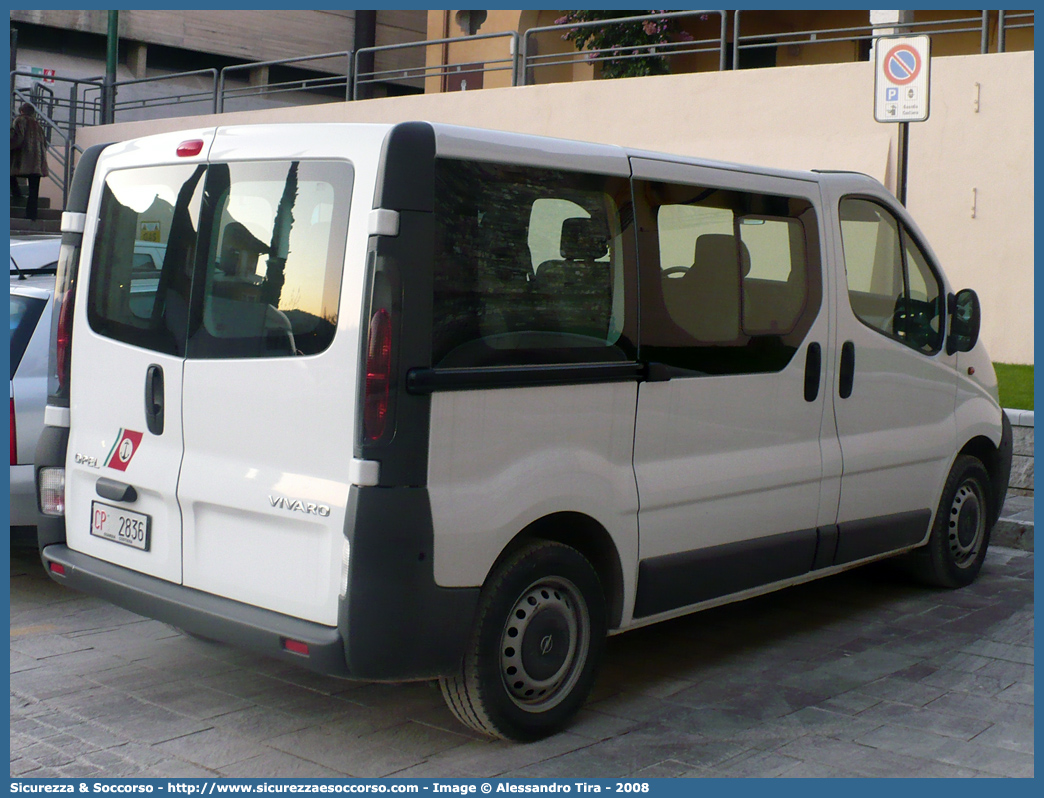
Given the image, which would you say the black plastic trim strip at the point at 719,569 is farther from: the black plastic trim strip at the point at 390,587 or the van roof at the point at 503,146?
the van roof at the point at 503,146

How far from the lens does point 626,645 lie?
17.7 ft

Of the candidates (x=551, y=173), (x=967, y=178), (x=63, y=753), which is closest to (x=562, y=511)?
(x=551, y=173)

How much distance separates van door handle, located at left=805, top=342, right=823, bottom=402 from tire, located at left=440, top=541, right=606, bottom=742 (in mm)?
1451

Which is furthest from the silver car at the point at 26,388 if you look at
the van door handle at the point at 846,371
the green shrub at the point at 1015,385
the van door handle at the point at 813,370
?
the green shrub at the point at 1015,385

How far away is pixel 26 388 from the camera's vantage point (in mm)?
5609

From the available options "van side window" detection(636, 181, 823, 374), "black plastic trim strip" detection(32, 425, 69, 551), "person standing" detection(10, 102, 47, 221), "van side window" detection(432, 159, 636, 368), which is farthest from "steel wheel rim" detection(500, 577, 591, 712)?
"person standing" detection(10, 102, 47, 221)

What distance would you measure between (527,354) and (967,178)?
9.52 m

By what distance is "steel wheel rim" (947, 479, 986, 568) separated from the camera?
642 cm

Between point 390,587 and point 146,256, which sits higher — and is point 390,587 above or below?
below

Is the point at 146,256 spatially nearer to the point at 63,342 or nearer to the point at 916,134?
the point at 63,342

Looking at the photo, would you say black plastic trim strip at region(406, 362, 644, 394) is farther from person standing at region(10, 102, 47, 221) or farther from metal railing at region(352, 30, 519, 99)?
person standing at region(10, 102, 47, 221)

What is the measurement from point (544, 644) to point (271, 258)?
1.59m

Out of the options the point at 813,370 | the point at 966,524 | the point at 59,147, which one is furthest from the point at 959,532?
the point at 59,147

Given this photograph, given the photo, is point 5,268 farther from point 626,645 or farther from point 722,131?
point 722,131
